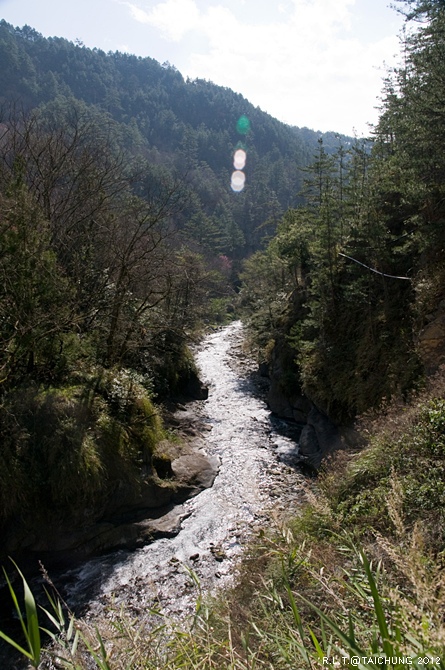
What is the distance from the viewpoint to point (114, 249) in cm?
1325

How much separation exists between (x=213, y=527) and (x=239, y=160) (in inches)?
4727

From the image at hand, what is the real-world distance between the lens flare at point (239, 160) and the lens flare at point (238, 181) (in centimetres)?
233

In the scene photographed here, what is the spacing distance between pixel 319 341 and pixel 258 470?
19.6 feet

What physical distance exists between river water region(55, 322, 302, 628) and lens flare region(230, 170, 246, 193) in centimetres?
9677

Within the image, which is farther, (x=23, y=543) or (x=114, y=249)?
(x=114, y=249)

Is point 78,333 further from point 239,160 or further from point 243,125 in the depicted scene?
point 243,125

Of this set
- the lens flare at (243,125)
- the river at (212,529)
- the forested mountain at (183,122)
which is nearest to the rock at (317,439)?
the river at (212,529)

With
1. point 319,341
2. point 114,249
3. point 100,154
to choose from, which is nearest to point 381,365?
point 319,341

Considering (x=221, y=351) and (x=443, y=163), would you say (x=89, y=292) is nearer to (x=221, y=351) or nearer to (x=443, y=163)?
(x=443, y=163)

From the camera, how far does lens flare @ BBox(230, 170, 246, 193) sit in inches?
4156

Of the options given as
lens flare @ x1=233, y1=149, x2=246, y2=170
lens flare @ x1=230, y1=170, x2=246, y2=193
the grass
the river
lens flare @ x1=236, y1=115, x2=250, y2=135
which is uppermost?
lens flare @ x1=236, y1=115, x2=250, y2=135

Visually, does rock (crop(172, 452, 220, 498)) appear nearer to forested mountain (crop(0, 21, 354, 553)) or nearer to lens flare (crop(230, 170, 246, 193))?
forested mountain (crop(0, 21, 354, 553))

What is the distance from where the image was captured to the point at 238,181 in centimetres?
10919

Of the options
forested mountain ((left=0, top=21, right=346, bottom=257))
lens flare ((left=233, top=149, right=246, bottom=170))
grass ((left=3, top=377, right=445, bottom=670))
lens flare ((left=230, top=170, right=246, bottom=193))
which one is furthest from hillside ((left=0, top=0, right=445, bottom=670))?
lens flare ((left=233, top=149, right=246, bottom=170))
